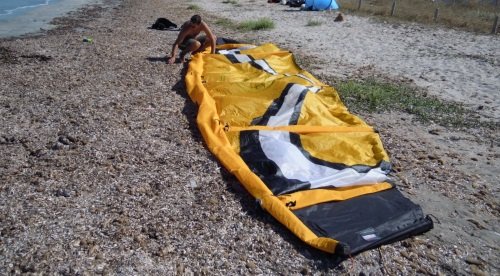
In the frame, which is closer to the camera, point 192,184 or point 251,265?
point 251,265

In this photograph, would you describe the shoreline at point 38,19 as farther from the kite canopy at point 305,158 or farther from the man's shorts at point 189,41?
the kite canopy at point 305,158

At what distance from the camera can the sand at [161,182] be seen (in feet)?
11.0

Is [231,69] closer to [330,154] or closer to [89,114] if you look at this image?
[89,114]

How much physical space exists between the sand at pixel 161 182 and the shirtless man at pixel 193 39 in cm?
54

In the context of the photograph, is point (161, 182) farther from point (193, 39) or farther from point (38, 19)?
point (38, 19)

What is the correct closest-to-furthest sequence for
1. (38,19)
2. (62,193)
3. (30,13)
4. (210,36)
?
(62,193)
(210,36)
(38,19)
(30,13)

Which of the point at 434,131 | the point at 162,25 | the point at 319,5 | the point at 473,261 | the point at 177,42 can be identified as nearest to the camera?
the point at 473,261

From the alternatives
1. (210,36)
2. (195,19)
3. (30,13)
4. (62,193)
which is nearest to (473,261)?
(62,193)

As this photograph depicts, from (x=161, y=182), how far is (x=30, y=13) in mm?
16627

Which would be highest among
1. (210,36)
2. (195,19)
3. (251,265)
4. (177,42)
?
(195,19)

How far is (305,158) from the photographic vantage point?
4.52 meters

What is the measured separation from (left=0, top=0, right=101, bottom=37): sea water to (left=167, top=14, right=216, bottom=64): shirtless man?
6.95 m

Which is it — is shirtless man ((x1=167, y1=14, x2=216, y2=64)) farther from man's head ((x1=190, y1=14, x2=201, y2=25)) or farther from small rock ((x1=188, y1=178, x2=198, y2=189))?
small rock ((x1=188, y1=178, x2=198, y2=189))

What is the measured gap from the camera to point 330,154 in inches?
183
